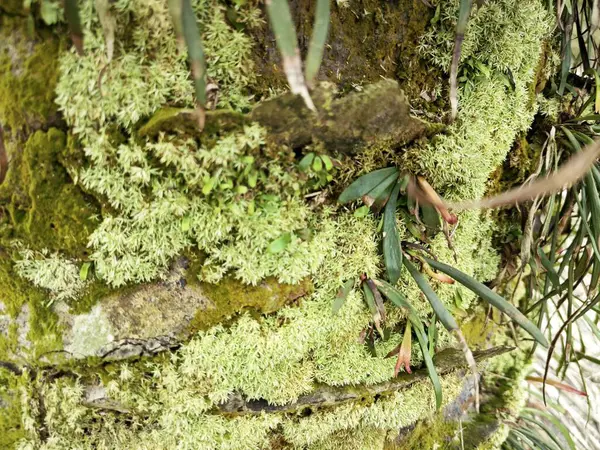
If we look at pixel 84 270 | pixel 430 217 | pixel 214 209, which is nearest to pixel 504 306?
pixel 430 217

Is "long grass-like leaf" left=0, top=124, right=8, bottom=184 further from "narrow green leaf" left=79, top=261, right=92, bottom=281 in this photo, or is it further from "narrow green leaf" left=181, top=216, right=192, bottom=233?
"narrow green leaf" left=181, top=216, right=192, bottom=233

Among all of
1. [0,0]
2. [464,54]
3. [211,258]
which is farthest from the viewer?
[464,54]

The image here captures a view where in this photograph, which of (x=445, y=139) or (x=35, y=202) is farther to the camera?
(x=445, y=139)

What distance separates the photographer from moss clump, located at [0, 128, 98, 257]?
897 mm

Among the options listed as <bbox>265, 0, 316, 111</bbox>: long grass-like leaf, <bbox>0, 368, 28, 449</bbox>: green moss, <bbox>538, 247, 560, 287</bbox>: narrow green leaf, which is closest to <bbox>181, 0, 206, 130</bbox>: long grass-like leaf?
<bbox>265, 0, 316, 111</bbox>: long grass-like leaf

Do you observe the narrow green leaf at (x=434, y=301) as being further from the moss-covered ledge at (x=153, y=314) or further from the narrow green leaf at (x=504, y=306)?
the moss-covered ledge at (x=153, y=314)

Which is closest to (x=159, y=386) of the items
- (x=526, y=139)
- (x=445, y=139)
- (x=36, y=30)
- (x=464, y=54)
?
(x=36, y=30)

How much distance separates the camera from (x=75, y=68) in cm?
85

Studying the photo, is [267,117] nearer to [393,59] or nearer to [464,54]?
[393,59]

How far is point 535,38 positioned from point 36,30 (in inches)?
46.4

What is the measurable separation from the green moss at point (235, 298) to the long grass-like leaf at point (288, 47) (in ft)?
1.57

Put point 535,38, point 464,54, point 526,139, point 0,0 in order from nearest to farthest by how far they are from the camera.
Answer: point 0,0 < point 464,54 < point 535,38 < point 526,139

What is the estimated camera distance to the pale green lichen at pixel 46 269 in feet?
3.17

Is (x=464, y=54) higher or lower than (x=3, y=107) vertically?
higher
